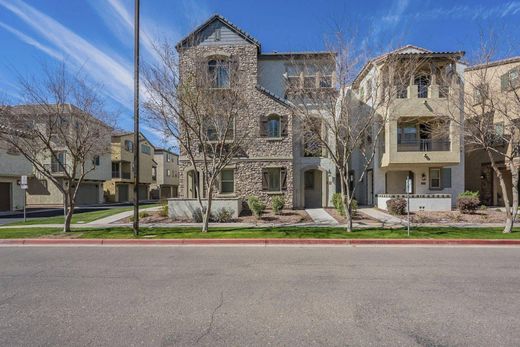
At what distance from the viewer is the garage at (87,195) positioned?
33625 mm

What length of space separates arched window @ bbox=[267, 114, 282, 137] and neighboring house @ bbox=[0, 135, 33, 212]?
2345cm

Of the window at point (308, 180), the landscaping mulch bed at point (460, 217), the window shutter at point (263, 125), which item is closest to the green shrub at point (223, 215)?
the window shutter at point (263, 125)

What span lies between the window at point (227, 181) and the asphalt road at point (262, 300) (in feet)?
36.7

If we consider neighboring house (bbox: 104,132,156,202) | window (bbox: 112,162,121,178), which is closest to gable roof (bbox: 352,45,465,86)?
neighboring house (bbox: 104,132,156,202)

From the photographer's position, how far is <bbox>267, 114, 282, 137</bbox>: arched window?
63.6ft

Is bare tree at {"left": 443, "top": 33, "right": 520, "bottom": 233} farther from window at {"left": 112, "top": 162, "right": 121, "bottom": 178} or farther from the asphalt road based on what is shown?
window at {"left": 112, "top": 162, "right": 121, "bottom": 178}

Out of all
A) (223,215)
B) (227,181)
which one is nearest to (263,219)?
(223,215)

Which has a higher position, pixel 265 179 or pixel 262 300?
pixel 265 179

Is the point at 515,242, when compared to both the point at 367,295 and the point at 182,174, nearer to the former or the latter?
the point at 367,295

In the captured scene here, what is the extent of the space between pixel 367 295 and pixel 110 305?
4522 millimetres

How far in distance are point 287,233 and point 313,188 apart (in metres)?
10.5

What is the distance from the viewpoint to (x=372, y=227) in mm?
12555

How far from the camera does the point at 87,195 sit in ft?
113

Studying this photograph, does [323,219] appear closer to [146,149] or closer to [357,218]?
[357,218]
